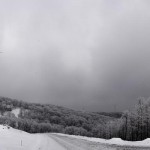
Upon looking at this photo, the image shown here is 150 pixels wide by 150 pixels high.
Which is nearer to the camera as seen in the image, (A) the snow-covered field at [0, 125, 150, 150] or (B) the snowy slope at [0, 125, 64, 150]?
(A) the snow-covered field at [0, 125, 150, 150]

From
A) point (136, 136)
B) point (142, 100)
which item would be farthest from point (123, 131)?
point (142, 100)

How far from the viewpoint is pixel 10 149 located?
31.1 m

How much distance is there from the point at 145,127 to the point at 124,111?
9.16m

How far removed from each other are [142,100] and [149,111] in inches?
160

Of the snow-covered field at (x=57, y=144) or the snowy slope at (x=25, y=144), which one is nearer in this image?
the snow-covered field at (x=57, y=144)

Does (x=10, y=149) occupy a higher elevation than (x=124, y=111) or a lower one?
lower

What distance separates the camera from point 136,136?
363 ft

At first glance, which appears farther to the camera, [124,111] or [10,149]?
[124,111]

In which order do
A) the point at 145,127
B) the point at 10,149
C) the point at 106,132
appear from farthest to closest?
the point at 106,132 < the point at 145,127 < the point at 10,149

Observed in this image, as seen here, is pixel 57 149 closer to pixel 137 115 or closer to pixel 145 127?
pixel 137 115

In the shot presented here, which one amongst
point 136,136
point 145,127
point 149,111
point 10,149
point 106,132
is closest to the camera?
point 10,149

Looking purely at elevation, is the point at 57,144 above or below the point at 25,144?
above

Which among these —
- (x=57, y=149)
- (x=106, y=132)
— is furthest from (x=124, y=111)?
(x=57, y=149)

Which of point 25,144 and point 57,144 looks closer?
point 57,144
